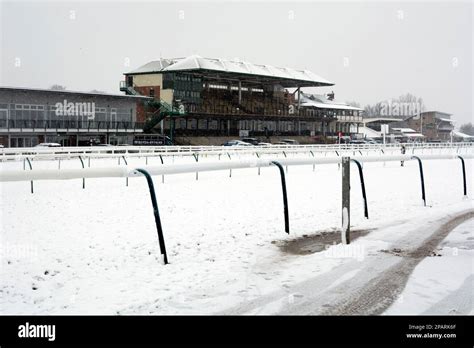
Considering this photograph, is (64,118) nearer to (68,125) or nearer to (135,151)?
(68,125)

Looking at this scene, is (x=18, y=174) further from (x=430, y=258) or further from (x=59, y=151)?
(x=59, y=151)

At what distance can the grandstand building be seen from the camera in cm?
6950

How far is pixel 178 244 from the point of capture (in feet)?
26.8

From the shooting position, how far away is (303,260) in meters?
7.43

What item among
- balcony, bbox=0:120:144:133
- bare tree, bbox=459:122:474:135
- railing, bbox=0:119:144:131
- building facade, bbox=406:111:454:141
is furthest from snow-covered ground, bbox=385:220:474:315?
bare tree, bbox=459:122:474:135

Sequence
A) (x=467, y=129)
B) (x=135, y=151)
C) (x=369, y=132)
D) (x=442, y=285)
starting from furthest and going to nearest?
(x=467, y=129) < (x=369, y=132) < (x=135, y=151) < (x=442, y=285)

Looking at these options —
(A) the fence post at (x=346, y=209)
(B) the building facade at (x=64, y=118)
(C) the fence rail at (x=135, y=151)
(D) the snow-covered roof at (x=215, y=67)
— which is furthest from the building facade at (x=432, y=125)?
(A) the fence post at (x=346, y=209)

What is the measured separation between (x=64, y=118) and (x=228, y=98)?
28.7 m

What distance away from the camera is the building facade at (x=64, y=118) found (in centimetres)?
5112

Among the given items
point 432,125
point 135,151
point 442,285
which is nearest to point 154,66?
point 135,151

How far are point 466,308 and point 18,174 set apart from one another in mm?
5160

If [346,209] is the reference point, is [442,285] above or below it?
below

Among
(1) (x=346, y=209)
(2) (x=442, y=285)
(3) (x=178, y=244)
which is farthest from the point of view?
(1) (x=346, y=209)
